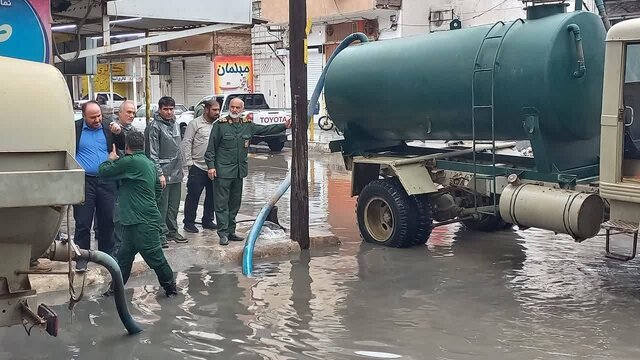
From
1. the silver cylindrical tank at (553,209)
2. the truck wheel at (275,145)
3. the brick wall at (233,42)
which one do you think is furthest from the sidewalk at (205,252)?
the brick wall at (233,42)

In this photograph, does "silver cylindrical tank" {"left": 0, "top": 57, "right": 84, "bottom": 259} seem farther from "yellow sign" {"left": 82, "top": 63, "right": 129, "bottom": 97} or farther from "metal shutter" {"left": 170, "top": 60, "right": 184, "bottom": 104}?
"metal shutter" {"left": 170, "top": 60, "right": 184, "bottom": 104}

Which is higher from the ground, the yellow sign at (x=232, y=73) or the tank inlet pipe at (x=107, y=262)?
the yellow sign at (x=232, y=73)

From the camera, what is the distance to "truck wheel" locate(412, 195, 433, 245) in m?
9.23

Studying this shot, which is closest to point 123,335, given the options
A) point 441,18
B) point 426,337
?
point 426,337

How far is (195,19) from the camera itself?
31.3 ft

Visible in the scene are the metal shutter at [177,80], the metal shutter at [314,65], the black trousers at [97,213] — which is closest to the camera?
the black trousers at [97,213]

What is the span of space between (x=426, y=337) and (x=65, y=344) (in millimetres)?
2594

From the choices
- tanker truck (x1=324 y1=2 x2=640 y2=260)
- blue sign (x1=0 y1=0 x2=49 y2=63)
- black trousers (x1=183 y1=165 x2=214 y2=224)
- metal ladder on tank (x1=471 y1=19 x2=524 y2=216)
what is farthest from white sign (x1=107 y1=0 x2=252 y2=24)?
metal ladder on tank (x1=471 y1=19 x2=524 y2=216)

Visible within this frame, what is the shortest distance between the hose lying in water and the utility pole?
3360 millimetres

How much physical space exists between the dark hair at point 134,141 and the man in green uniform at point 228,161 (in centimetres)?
237

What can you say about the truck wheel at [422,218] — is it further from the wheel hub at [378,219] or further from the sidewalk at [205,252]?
the sidewalk at [205,252]

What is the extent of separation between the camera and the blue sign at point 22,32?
266 inches

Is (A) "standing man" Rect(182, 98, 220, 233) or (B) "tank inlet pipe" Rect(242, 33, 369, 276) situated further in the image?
(A) "standing man" Rect(182, 98, 220, 233)

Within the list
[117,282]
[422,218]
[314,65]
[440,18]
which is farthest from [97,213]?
[314,65]
